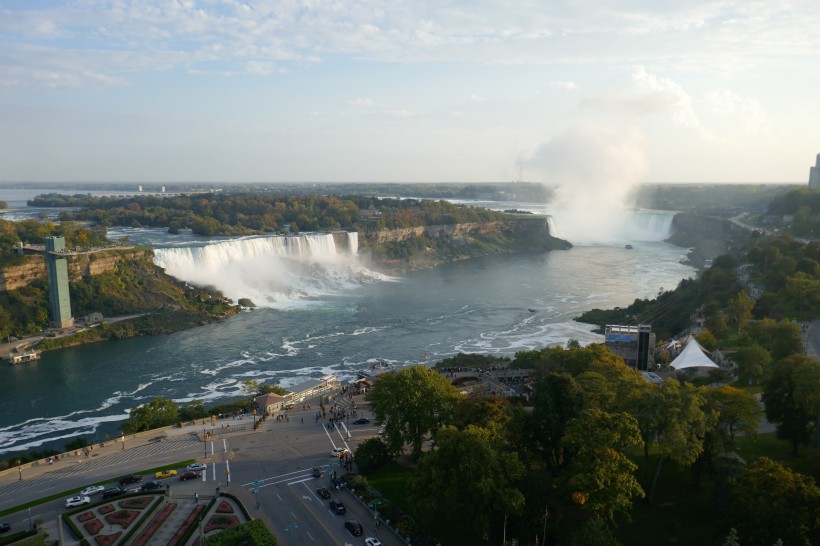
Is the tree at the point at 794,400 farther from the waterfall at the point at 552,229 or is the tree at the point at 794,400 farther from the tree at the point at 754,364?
the waterfall at the point at 552,229

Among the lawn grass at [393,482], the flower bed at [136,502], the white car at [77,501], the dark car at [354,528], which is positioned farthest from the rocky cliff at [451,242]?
the dark car at [354,528]

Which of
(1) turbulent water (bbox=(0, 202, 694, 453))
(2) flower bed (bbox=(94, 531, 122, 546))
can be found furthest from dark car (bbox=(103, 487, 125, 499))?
(1) turbulent water (bbox=(0, 202, 694, 453))

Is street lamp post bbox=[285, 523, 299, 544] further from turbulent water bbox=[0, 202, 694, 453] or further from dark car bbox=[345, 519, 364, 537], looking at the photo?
turbulent water bbox=[0, 202, 694, 453]

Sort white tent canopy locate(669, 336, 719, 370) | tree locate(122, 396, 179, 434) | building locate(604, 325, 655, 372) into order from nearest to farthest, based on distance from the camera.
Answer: tree locate(122, 396, 179, 434)
white tent canopy locate(669, 336, 719, 370)
building locate(604, 325, 655, 372)

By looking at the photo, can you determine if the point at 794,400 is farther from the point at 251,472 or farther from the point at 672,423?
the point at 251,472

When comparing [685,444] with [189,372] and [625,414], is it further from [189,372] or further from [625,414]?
[189,372]

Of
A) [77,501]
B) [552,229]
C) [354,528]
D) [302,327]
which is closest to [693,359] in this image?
[354,528]

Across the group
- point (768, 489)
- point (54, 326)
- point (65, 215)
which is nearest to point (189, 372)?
point (54, 326)
